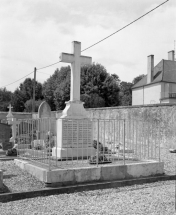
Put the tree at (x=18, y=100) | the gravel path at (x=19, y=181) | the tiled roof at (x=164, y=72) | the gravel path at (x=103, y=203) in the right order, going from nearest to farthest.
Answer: the gravel path at (x=103, y=203) → the gravel path at (x=19, y=181) → the tiled roof at (x=164, y=72) → the tree at (x=18, y=100)

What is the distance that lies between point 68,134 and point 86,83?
1144 inches

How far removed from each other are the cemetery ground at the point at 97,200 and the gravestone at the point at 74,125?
2.11 m

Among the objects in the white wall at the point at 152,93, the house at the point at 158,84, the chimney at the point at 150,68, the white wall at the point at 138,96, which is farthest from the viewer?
the white wall at the point at 138,96

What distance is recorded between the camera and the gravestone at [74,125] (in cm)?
788

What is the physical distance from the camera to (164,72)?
115 feet

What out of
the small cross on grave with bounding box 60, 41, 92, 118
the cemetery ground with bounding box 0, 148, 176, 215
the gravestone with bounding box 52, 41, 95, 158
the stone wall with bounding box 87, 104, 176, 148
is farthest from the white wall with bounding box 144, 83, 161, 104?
the cemetery ground with bounding box 0, 148, 176, 215

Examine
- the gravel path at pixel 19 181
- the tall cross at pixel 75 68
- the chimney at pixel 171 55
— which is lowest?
the gravel path at pixel 19 181

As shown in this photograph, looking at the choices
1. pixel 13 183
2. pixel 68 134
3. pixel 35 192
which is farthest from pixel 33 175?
pixel 68 134

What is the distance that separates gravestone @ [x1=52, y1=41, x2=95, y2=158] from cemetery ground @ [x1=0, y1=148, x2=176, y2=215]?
2.11 metres

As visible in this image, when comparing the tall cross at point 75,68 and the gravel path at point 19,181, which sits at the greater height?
the tall cross at point 75,68

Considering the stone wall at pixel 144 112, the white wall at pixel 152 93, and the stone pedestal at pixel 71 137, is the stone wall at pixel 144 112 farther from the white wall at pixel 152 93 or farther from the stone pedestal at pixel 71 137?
the white wall at pixel 152 93

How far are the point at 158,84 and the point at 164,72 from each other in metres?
2.17

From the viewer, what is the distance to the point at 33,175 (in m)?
5.85

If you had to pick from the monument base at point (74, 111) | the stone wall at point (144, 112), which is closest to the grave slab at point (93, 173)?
the monument base at point (74, 111)
